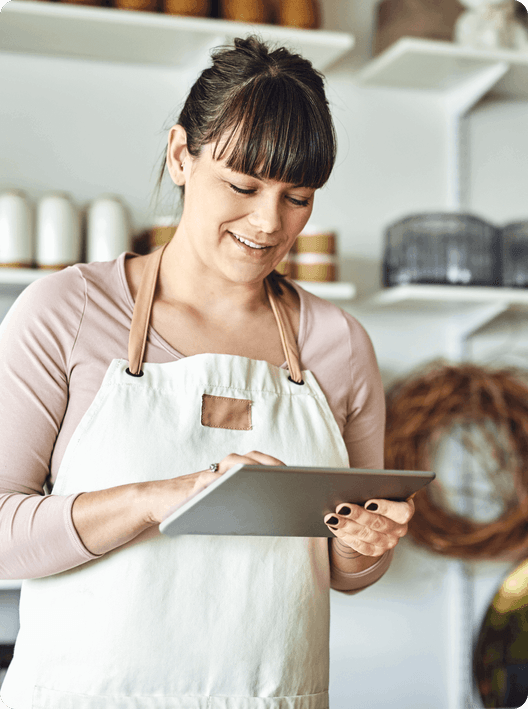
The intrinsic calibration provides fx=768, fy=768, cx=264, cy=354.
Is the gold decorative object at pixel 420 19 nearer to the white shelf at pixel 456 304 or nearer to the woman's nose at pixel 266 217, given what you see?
the white shelf at pixel 456 304

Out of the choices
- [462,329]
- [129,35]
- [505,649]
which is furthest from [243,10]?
[505,649]

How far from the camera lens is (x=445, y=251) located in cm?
185

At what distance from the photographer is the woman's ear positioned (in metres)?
0.92

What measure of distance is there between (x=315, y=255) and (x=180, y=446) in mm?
992

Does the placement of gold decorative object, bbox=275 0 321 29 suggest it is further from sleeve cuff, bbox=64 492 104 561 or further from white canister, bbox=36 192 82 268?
sleeve cuff, bbox=64 492 104 561

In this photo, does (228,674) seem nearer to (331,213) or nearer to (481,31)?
(331,213)

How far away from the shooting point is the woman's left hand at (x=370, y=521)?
750mm

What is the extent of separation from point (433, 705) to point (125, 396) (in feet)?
5.20

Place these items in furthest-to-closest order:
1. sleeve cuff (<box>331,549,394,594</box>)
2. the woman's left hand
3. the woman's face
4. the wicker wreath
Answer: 1. the wicker wreath
2. sleeve cuff (<box>331,549,394,594</box>)
3. the woman's face
4. the woman's left hand

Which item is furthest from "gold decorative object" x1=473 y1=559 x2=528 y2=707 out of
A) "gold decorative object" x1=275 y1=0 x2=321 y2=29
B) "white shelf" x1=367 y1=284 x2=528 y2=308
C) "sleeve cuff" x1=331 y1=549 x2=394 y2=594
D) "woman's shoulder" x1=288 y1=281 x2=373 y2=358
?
"gold decorative object" x1=275 y1=0 x2=321 y2=29

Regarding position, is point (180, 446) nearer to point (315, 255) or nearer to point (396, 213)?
point (315, 255)

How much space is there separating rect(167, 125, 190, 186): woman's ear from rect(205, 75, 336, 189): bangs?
0.21 ft

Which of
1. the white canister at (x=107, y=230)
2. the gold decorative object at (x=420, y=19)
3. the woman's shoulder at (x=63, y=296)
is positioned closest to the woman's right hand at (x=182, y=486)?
the woman's shoulder at (x=63, y=296)

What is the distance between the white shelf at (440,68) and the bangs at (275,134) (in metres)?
1.08
